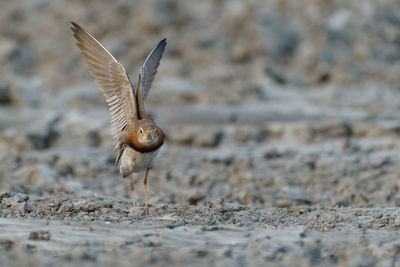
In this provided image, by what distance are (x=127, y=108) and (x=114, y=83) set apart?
281mm

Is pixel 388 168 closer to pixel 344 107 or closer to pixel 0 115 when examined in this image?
pixel 344 107

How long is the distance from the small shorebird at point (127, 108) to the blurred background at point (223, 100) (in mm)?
1088

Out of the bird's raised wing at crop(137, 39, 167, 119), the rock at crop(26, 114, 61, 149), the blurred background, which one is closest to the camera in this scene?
the bird's raised wing at crop(137, 39, 167, 119)

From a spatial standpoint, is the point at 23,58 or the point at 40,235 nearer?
the point at 40,235

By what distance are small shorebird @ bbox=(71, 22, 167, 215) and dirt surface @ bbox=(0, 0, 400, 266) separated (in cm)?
44

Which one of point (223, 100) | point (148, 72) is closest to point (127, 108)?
point (148, 72)

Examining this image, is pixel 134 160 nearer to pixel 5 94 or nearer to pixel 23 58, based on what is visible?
pixel 5 94

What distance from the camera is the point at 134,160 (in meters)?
5.15

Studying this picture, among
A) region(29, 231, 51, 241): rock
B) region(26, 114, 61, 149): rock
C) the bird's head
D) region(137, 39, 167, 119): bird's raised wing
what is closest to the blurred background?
region(26, 114, 61, 149): rock

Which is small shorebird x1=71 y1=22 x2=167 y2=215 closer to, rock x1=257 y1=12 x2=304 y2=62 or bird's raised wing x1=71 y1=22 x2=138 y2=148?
bird's raised wing x1=71 y1=22 x2=138 y2=148

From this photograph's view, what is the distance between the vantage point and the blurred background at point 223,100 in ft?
24.3

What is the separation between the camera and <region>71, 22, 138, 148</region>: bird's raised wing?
545 centimetres

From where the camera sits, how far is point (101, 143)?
30.9 ft

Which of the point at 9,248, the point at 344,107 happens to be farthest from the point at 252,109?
the point at 9,248
